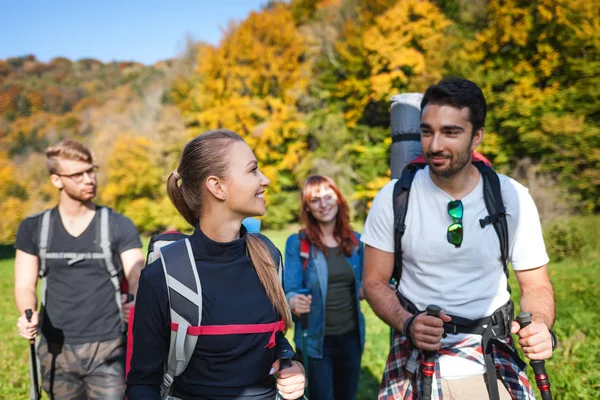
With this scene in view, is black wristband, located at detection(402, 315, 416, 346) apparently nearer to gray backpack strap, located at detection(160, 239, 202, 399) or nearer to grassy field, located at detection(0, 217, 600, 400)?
gray backpack strap, located at detection(160, 239, 202, 399)

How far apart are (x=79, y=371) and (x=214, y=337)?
184 cm

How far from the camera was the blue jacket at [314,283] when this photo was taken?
11.6ft

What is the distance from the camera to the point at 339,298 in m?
3.62

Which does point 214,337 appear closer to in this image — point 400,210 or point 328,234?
point 400,210

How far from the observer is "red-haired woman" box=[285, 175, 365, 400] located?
138 inches

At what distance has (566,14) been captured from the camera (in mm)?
14312

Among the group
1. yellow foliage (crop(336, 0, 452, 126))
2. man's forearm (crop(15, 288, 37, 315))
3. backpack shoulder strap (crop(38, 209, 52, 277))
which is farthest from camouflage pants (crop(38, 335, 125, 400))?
yellow foliage (crop(336, 0, 452, 126))

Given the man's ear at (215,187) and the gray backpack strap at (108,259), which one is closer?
the man's ear at (215,187)

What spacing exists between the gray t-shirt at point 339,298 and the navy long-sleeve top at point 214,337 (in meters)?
1.80

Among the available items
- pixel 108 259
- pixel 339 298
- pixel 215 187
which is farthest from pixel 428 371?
pixel 108 259

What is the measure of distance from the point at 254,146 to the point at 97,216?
24.6 m

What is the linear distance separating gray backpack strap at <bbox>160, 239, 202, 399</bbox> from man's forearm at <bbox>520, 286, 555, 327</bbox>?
151cm

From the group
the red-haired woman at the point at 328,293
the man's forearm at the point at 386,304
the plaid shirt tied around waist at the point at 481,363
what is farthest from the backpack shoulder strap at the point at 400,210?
the red-haired woman at the point at 328,293

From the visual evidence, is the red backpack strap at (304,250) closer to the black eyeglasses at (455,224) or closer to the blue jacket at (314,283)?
the blue jacket at (314,283)
